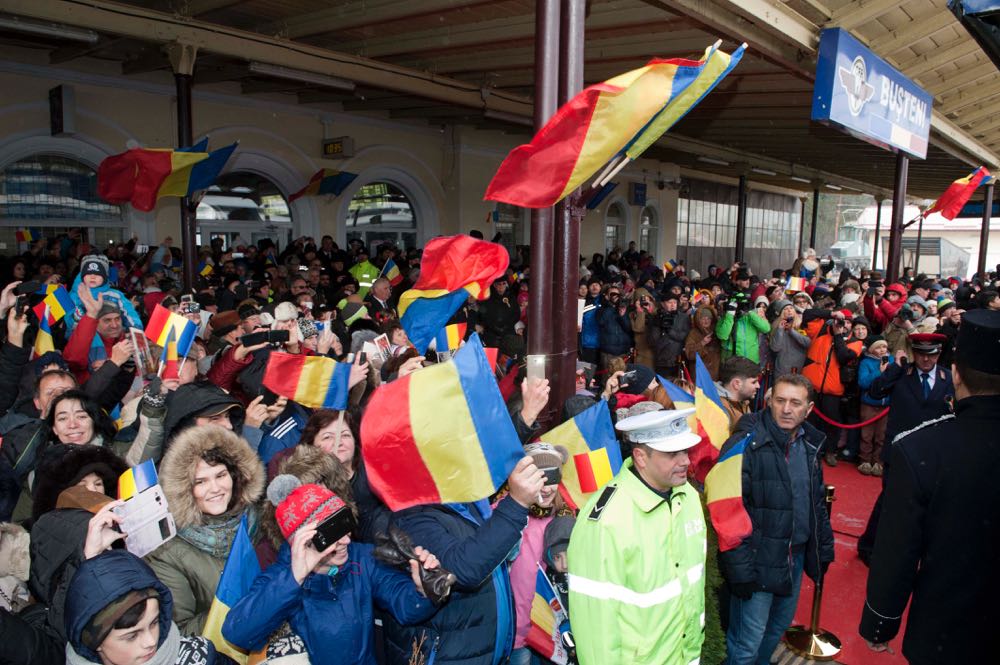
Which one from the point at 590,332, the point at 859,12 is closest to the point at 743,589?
the point at 590,332

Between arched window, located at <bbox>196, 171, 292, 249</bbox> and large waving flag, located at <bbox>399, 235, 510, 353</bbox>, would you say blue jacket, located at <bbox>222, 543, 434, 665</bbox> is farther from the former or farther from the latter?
arched window, located at <bbox>196, 171, 292, 249</bbox>

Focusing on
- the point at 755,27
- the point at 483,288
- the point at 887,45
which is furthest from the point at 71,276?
the point at 887,45

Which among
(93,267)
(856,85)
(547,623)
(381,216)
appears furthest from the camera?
(381,216)

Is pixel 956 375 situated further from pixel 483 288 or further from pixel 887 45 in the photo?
pixel 887 45

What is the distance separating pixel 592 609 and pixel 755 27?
7.37 meters

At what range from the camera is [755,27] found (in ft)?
26.0

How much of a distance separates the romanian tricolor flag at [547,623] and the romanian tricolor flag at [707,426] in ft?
5.34

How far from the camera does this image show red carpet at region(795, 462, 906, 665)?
14.5ft

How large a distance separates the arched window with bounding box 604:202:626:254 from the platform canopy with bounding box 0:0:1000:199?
26.0ft

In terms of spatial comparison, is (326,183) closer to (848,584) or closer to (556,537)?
(848,584)

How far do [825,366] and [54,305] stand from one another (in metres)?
7.55

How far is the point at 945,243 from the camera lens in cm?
4397

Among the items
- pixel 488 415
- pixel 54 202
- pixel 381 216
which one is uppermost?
pixel 381 216

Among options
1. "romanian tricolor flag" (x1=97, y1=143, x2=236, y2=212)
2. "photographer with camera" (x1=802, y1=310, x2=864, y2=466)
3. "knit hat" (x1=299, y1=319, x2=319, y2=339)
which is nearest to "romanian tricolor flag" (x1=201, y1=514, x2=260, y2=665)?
"knit hat" (x1=299, y1=319, x2=319, y2=339)
